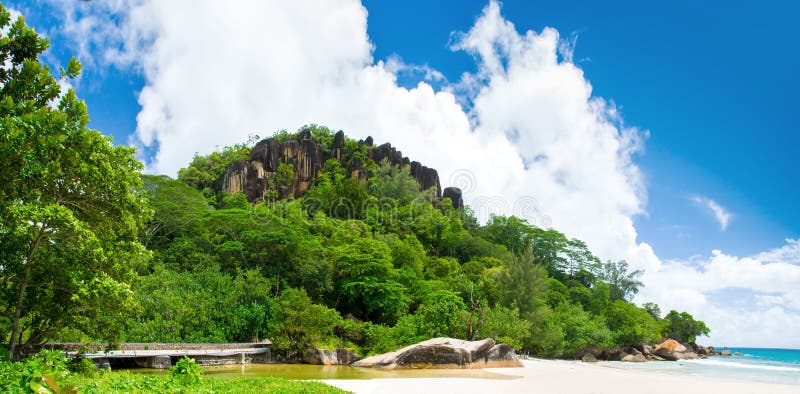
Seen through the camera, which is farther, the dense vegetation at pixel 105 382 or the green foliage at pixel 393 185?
the green foliage at pixel 393 185

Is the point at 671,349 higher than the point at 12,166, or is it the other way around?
the point at 12,166

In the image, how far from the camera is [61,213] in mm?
8531

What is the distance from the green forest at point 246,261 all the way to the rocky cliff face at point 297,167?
1.33 m

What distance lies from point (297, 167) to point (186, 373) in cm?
5246

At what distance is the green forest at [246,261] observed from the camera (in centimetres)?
903

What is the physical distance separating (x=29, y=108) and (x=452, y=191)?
205 feet

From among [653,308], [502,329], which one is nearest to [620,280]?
[653,308]

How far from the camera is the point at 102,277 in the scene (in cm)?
944

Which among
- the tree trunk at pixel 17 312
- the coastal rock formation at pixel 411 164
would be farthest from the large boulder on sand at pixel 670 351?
the tree trunk at pixel 17 312

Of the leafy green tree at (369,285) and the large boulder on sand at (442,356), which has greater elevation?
the leafy green tree at (369,285)

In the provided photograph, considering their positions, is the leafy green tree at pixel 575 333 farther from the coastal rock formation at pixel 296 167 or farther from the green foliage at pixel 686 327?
the coastal rock formation at pixel 296 167

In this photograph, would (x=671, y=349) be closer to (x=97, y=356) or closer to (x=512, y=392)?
(x=512, y=392)

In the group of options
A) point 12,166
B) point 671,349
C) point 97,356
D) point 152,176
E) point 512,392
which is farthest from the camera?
point 671,349

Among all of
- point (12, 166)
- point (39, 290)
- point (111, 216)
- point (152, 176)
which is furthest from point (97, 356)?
point (152, 176)
